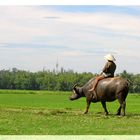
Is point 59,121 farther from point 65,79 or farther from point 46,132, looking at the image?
point 65,79

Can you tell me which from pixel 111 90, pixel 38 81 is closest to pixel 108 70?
pixel 111 90

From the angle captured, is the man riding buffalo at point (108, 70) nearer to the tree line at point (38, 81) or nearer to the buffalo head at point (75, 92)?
the buffalo head at point (75, 92)

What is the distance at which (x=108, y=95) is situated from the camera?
54.3 ft

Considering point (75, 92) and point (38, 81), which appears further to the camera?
point (38, 81)

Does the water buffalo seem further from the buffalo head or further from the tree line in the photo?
the tree line

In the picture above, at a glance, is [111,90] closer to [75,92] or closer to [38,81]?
[75,92]

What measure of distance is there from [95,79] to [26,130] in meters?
6.80

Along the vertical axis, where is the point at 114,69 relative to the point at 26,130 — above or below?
above

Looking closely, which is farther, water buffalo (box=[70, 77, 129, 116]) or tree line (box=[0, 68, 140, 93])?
tree line (box=[0, 68, 140, 93])

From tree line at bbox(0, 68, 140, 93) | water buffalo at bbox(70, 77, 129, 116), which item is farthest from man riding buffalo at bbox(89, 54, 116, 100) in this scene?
tree line at bbox(0, 68, 140, 93)

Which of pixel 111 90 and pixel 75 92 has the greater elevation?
pixel 111 90

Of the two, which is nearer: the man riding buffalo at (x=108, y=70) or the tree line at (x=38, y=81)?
the man riding buffalo at (x=108, y=70)

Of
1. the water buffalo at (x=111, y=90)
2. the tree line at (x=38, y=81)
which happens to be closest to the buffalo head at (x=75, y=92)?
the water buffalo at (x=111, y=90)

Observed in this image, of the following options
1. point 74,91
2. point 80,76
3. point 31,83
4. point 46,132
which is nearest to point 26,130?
point 46,132
